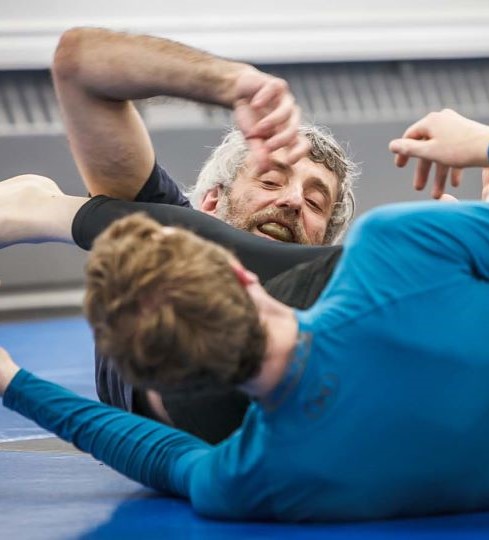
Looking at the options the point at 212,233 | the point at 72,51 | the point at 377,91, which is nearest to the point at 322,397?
the point at 212,233

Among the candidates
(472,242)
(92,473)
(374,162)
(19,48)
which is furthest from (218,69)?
(374,162)

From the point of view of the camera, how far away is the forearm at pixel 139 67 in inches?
76.9

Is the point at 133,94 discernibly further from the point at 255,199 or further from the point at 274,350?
the point at 274,350

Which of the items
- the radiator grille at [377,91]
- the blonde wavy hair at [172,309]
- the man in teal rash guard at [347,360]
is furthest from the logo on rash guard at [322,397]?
the radiator grille at [377,91]

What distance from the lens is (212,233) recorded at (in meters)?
2.16

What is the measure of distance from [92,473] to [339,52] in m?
3.97

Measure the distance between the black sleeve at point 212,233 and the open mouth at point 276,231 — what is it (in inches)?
16.4

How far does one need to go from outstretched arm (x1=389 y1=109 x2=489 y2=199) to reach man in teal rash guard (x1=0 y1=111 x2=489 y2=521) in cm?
10

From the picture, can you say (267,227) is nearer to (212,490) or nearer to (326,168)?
(326,168)

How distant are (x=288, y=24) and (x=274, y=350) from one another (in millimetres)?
4460

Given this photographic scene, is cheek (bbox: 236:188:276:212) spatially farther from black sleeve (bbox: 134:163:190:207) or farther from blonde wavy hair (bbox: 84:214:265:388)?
blonde wavy hair (bbox: 84:214:265:388)

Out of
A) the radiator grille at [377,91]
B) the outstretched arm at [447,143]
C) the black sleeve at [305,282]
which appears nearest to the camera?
the outstretched arm at [447,143]

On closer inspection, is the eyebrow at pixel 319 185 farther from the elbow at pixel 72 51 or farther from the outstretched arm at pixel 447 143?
the outstretched arm at pixel 447 143

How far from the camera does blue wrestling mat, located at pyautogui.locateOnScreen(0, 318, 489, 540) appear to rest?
1597 millimetres
